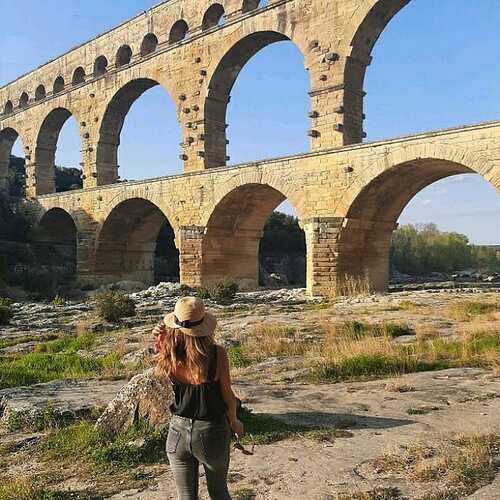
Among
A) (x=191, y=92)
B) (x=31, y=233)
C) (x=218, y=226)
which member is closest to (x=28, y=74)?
(x=31, y=233)

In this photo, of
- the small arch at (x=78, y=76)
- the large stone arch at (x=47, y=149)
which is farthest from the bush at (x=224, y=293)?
the large stone arch at (x=47, y=149)

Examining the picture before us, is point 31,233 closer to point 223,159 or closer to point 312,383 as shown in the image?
point 223,159

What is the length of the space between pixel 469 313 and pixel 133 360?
704 cm

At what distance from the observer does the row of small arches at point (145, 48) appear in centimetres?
2212

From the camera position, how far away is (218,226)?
20.6 metres

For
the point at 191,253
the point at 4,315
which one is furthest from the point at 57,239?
the point at 4,315

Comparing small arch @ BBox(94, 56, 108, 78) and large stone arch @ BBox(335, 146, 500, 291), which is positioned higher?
small arch @ BBox(94, 56, 108, 78)

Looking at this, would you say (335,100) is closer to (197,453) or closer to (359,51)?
(359,51)

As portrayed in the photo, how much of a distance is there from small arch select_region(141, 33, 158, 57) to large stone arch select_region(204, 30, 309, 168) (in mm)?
5554

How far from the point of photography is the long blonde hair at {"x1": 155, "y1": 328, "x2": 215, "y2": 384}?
2.73 meters

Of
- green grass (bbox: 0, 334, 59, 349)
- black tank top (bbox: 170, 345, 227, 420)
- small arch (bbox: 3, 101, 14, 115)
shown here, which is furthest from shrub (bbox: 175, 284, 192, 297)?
small arch (bbox: 3, 101, 14, 115)

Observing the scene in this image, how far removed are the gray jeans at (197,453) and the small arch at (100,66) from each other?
2860cm

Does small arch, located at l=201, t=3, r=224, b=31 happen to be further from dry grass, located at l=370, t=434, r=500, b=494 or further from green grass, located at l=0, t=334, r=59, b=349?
dry grass, located at l=370, t=434, r=500, b=494

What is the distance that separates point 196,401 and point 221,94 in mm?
20635
